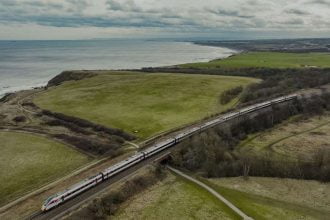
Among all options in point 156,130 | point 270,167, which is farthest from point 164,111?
point 270,167

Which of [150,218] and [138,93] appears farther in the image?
[138,93]

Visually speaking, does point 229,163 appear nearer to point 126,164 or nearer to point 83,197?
point 126,164

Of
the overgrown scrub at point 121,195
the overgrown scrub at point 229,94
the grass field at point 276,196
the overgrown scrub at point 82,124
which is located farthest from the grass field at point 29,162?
the overgrown scrub at point 229,94

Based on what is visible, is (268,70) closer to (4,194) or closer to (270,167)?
(270,167)

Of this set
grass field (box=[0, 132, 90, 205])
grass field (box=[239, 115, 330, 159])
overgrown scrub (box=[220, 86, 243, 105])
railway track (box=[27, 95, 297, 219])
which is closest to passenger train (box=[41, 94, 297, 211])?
railway track (box=[27, 95, 297, 219])

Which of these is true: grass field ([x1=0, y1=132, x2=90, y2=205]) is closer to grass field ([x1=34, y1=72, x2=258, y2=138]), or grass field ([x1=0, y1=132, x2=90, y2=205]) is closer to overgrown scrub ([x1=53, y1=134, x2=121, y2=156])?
overgrown scrub ([x1=53, y1=134, x2=121, y2=156])

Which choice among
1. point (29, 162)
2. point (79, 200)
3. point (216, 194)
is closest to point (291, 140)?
point (216, 194)
